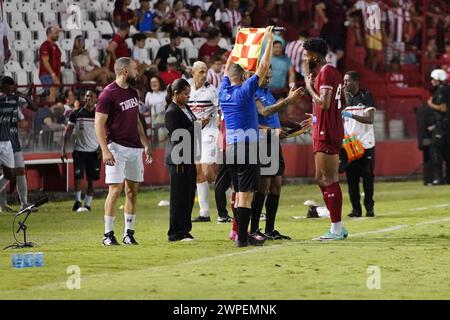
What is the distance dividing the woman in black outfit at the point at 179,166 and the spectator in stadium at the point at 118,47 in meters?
10.9

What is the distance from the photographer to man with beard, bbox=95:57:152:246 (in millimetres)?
16453

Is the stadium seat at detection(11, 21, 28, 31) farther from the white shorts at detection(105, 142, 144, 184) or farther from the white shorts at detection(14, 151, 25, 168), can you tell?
the white shorts at detection(105, 142, 144, 184)

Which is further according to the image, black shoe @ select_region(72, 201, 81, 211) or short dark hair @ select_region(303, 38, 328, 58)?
black shoe @ select_region(72, 201, 81, 211)

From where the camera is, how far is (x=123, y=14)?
29.6 metres

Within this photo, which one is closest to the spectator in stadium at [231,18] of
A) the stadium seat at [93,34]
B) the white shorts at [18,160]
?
the stadium seat at [93,34]

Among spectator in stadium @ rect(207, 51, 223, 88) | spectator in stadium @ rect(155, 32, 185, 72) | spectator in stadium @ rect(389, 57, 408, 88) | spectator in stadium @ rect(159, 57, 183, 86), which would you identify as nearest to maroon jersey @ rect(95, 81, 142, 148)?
spectator in stadium @ rect(207, 51, 223, 88)

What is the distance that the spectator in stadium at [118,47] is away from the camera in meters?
28.3

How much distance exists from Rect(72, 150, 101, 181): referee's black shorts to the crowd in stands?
48.1 inches

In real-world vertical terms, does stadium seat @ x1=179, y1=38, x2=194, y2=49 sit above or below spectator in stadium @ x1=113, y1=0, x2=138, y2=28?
below

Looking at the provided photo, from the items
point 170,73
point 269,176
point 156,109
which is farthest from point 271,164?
point 170,73

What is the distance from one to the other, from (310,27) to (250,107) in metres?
18.2

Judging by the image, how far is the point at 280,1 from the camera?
112 ft

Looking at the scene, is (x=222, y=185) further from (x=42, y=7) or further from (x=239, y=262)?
(x=42, y=7)

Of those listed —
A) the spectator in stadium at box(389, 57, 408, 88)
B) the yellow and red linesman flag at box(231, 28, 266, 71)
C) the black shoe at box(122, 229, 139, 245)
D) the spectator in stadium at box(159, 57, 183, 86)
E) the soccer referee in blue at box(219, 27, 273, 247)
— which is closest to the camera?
the soccer referee in blue at box(219, 27, 273, 247)
